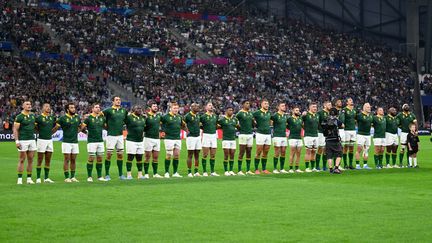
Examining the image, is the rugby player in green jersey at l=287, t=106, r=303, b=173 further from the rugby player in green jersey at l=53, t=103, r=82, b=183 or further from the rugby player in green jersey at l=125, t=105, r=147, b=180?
the rugby player in green jersey at l=53, t=103, r=82, b=183

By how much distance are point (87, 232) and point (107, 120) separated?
1130cm

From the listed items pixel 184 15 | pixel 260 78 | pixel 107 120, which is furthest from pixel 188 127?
pixel 184 15

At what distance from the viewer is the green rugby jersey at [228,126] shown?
27.6 meters

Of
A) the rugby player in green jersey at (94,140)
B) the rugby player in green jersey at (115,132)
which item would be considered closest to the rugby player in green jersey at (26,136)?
the rugby player in green jersey at (94,140)

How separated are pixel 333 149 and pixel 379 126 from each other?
12.7ft

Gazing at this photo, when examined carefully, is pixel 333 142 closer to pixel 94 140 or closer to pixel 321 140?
pixel 321 140

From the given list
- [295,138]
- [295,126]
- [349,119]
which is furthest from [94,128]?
[349,119]

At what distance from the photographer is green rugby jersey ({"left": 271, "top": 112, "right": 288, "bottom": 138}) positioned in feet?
93.0

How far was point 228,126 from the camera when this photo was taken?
91.1 feet

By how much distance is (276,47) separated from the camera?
74625 millimetres

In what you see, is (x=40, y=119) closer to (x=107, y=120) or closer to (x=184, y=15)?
(x=107, y=120)

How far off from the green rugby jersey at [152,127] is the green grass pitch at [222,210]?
1937 millimetres

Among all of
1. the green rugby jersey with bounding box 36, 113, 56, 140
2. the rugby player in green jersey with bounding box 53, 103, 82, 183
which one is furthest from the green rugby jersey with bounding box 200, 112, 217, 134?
the green rugby jersey with bounding box 36, 113, 56, 140

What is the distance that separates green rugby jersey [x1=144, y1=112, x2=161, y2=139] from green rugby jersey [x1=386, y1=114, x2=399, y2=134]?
985 centimetres
